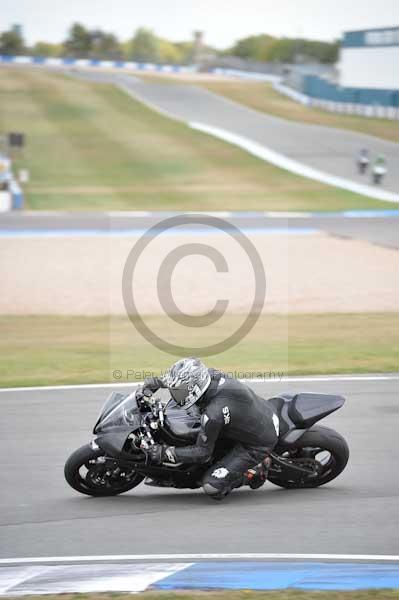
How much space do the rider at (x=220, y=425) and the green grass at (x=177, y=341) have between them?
445cm

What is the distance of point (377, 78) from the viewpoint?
212ft

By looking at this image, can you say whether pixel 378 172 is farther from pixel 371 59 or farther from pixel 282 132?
pixel 371 59

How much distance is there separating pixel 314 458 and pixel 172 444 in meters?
1.29

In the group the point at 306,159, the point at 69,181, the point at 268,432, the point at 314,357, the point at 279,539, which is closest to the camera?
the point at 279,539

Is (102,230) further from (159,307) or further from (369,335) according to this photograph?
(369,335)

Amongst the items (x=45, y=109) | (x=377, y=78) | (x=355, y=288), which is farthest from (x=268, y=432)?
(x=377, y=78)

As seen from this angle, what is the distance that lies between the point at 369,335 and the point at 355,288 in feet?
12.2

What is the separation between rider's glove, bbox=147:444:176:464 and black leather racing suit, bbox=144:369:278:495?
0.13 feet

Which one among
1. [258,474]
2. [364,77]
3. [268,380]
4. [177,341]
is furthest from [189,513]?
[364,77]

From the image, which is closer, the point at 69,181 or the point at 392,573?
the point at 392,573

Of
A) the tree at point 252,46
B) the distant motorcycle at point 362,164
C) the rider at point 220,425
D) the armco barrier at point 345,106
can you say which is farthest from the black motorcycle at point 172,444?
the tree at point 252,46

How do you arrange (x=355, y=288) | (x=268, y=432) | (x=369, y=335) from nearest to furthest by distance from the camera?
(x=268, y=432) < (x=369, y=335) < (x=355, y=288)

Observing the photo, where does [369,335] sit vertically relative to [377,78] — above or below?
below

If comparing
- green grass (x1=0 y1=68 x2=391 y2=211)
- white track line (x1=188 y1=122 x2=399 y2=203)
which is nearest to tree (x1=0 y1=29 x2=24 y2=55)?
green grass (x1=0 y1=68 x2=391 y2=211)
